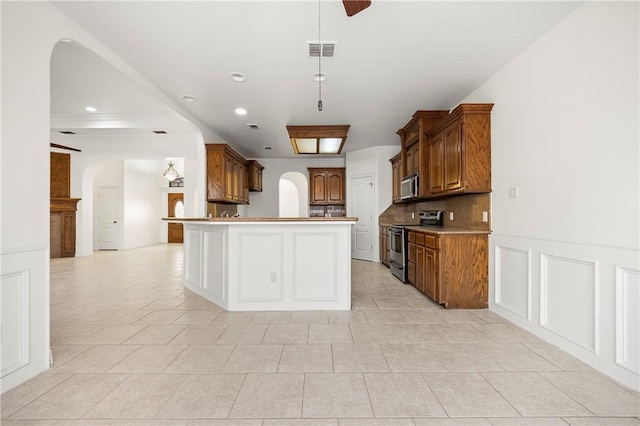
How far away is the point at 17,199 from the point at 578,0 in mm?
4208

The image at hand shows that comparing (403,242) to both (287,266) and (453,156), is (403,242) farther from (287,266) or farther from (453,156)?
(287,266)

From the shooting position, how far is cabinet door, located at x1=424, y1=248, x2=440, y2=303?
355 cm

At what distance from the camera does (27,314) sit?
203 centimetres

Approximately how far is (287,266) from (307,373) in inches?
58.1

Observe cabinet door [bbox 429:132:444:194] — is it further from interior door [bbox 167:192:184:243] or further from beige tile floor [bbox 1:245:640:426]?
interior door [bbox 167:192:184:243]

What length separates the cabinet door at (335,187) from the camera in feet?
26.2

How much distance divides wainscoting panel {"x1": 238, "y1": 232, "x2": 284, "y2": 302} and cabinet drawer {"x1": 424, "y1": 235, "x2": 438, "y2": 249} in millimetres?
1810

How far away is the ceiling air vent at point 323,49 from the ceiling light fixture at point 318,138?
1731 mm

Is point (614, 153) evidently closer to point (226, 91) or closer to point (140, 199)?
point (226, 91)

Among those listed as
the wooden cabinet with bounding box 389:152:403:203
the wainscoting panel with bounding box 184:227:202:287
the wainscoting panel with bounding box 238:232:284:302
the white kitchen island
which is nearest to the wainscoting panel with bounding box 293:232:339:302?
the white kitchen island

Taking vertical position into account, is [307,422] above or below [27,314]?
below

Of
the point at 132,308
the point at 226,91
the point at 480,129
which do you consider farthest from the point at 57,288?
the point at 480,129

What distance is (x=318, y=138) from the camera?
189 inches

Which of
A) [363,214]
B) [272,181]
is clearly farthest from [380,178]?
[272,181]
